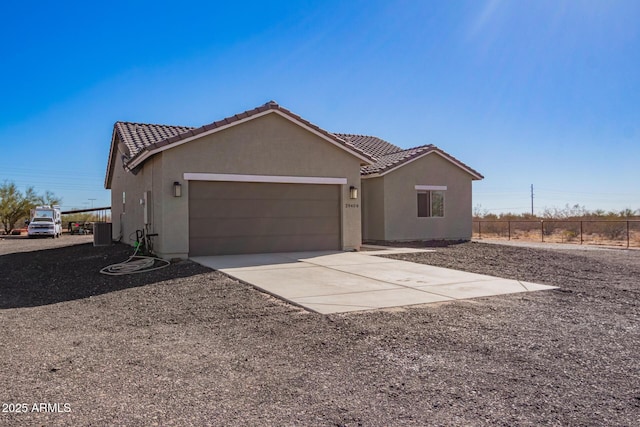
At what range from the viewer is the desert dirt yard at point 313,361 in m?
3.49

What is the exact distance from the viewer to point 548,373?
4.24 metres

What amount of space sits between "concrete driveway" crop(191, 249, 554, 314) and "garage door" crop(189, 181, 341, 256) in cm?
77

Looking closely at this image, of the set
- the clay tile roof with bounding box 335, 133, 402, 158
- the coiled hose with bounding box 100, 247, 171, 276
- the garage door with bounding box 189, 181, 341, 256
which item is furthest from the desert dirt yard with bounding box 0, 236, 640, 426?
the clay tile roof with bounding box 335, 133, 402, 158

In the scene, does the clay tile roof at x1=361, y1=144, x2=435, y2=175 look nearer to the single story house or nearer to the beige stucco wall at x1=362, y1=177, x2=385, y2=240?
the beige stucco wall at x1=362, y1=177, x2=385, y2=240


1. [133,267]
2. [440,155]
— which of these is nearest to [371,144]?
[440,155]

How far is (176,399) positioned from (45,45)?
1515 cm

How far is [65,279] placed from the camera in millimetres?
10531

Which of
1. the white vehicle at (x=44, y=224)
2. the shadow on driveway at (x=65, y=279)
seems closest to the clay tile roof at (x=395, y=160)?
the shadow on driveway at (x=65, y=279)

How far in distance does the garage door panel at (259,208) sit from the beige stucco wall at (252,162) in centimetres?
43

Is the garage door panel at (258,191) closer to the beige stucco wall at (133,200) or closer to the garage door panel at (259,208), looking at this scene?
the garage door panel at (259,208)

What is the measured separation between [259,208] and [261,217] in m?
0.27

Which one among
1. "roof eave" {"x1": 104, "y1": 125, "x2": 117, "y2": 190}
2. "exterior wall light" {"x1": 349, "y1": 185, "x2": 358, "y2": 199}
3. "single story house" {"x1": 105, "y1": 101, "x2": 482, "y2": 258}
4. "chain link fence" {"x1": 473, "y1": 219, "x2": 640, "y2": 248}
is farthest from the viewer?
"chain link fence" {"x1": 473, "y1": 219, "x2": 640, "y2": 248}

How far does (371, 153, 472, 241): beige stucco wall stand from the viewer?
760 inches

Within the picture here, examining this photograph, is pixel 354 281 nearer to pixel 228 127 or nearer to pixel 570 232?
pixel 228 127
